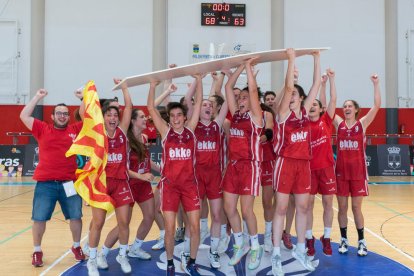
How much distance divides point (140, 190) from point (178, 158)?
0.88 metres

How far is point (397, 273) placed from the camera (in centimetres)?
414

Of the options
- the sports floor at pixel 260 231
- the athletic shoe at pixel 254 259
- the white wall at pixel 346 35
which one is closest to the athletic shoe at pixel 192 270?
the sports floor at pixel 260 231

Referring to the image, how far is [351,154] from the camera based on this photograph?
4898 millimetres

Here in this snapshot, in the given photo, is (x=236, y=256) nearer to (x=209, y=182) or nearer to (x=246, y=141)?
(x=209, y=182)

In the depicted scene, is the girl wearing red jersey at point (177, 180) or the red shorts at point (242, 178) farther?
the red shorts at point (242, 178)

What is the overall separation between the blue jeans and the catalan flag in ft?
2.13

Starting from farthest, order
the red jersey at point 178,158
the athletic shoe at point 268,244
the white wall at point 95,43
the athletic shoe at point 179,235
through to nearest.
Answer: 1. the white wall at point 95,43
2. the athletic shoe at point 179,235
3. the athletic shoe at point 268,244
4. the red jersey at point 178,158

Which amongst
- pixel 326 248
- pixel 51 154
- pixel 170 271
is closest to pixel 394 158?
pixel 326 248

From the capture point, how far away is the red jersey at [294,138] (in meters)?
4.22

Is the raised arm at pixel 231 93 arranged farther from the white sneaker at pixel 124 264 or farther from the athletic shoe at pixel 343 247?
the athletic shoe at pixel 343 247

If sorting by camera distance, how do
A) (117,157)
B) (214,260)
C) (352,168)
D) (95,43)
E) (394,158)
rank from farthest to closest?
(95,43) < (394,158) < (352,168) < (214,260) < (117,157)

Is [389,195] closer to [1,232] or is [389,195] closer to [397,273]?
[397,273]

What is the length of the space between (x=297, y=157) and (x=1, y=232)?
4.59m

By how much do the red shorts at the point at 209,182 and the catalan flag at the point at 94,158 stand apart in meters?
1.01
